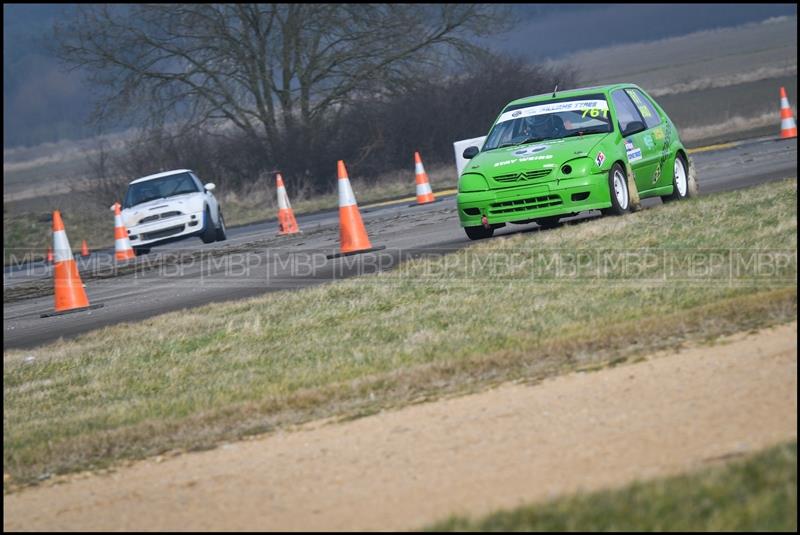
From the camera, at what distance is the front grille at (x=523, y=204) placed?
13.2 m

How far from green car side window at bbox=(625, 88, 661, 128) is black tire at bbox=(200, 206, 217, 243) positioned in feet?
30.5

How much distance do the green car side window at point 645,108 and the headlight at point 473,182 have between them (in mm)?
2281

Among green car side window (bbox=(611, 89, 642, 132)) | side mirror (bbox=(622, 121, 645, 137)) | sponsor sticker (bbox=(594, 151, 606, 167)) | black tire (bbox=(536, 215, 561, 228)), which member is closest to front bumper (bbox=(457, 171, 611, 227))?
sponsor sticker (bbox=(594, 151, 606, 167))

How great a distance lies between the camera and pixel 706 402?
19.5ft

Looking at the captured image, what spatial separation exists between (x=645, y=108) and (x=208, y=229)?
31.6 ft

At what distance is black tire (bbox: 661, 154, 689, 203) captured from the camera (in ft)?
48.9

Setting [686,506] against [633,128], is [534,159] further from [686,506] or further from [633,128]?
[686,506]

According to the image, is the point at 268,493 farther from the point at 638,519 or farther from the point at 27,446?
the point at 27,446

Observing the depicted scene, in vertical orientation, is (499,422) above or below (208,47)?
below

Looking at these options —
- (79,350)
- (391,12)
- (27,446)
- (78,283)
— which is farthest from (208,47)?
(27,446)

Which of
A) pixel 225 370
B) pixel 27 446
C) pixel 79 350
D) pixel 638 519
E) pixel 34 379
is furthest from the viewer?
pixel 79 350

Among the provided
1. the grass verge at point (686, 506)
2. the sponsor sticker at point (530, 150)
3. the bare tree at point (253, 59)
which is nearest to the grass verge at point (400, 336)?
the sponsor sticker at point (530, 150)

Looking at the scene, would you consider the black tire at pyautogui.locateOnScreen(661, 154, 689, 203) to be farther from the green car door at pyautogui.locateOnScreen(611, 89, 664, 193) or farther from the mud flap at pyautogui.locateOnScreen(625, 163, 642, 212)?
the mud flap at pyautogui.locateOnScreen(625, 163, 642, 212)

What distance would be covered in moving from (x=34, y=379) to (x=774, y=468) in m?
6.47
